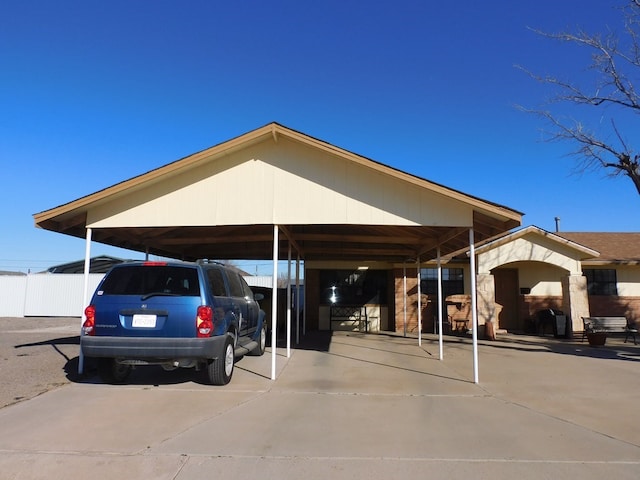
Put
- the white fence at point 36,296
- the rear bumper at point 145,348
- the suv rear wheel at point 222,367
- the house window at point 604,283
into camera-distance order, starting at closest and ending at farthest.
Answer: the rear bumper at point 145,348, the suv rear wheel at point 222,367, the house window at point 604,283, the white fence at point 36,296

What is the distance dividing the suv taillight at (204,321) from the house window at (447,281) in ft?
44.4

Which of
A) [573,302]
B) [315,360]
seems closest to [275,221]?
[315,360]

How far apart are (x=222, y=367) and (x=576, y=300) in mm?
14469

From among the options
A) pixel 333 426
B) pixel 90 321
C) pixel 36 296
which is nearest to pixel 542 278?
pixel 333 426

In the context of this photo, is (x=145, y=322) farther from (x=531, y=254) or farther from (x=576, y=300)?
(x=576, y=300)

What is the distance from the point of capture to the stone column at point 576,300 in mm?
16844

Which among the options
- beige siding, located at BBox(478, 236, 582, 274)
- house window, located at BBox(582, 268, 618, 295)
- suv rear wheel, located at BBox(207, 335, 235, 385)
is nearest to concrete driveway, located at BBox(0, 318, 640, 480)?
suv rear wheel, located at BBox(207, 335, 235, 385)

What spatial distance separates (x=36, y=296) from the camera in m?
28.6

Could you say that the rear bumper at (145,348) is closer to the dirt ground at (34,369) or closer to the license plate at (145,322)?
the license plate at (145,322)

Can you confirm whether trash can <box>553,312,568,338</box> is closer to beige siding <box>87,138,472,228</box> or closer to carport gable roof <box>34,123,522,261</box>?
carport gable roof <box>34,123,522,261</box>

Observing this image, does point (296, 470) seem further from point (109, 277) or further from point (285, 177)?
point (285, 177)

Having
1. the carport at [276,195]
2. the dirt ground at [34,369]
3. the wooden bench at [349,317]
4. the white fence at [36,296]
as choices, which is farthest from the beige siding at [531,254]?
the white fence at [36,296]

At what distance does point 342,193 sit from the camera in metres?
8.73

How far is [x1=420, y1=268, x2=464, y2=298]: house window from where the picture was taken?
19078mm
